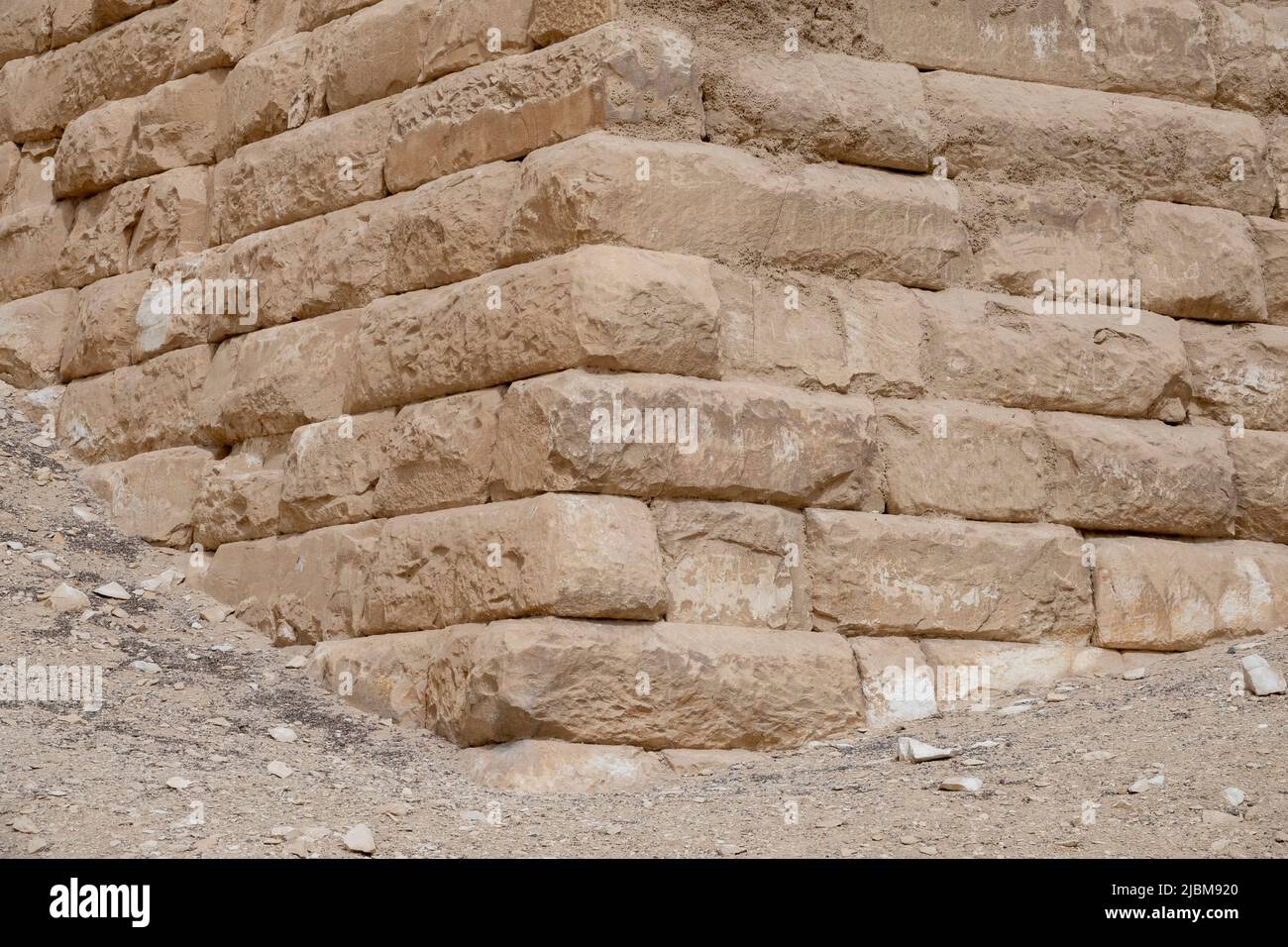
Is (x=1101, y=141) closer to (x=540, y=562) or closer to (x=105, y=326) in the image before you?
(x=540, y=562)

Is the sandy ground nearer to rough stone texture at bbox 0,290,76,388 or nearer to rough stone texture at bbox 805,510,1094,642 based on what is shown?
rough stone texture at bbox 805,510,1094,642

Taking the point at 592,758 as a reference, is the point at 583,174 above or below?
above

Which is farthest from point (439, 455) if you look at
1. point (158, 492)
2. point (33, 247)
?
point (33, 247)

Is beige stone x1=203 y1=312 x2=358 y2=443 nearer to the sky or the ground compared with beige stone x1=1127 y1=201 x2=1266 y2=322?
nearer to the ground

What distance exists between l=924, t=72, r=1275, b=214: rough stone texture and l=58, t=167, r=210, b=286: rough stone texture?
3574 millimetres

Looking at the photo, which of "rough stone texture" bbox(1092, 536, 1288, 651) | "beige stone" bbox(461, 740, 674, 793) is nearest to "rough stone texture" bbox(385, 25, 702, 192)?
"beige stone" bbox(461, 740, 674, 793)

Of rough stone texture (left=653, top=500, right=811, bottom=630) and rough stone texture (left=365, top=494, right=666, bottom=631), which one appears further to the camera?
rough stone texture (left=653, top=500, right=811, bottom=630)

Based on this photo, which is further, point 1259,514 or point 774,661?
point 1259,514

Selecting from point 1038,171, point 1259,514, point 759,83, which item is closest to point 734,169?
point 759,83

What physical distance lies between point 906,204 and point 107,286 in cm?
412

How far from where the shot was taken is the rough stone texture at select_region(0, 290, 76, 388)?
859 centimetres

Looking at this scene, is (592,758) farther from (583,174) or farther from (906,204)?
(906,204)

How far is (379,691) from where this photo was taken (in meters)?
6.11

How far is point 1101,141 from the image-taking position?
277 inches
